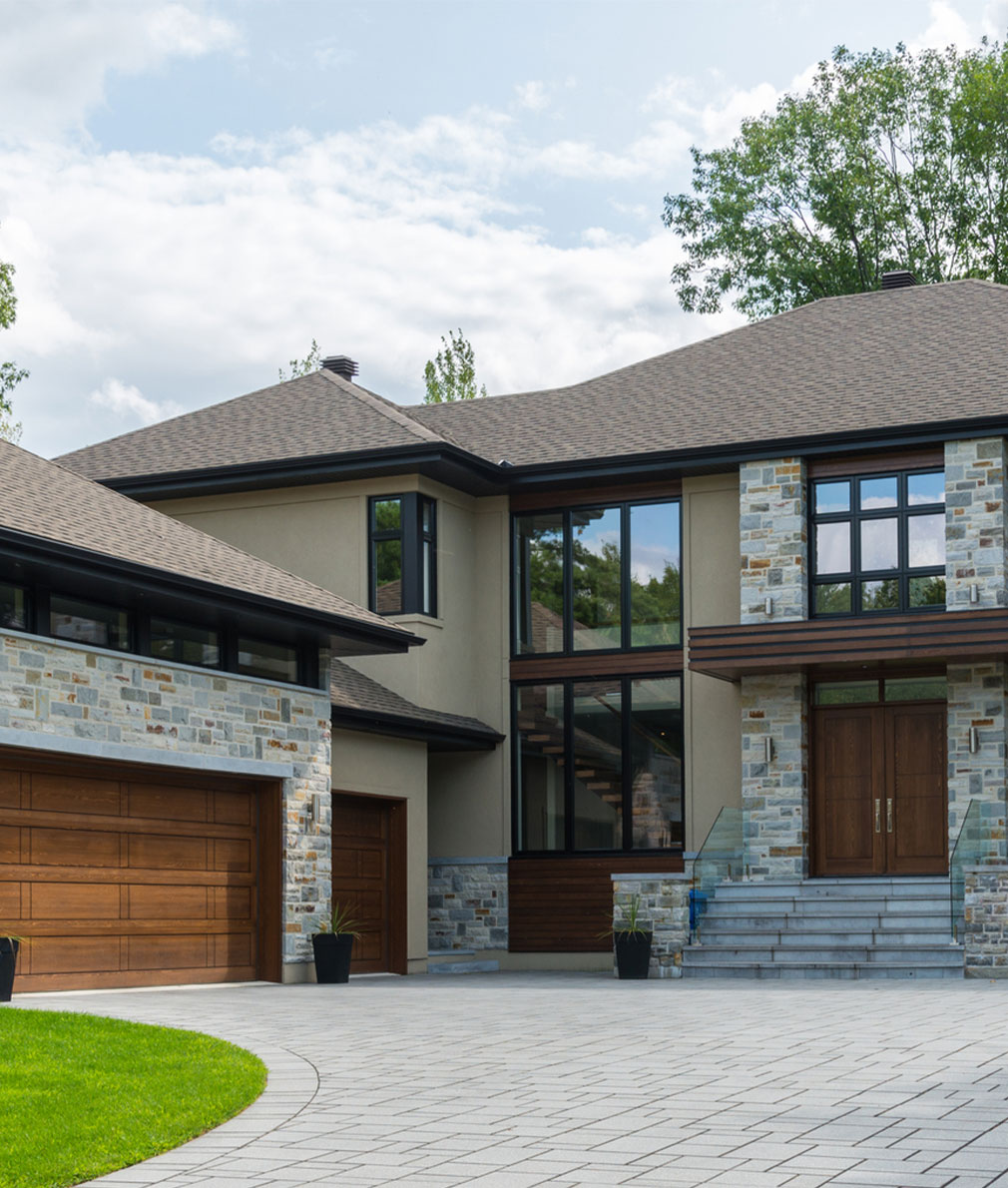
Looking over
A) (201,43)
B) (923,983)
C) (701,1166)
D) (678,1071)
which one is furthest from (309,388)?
(701,1166)

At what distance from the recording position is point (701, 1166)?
604 cm

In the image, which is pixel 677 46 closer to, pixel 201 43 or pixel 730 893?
pixel 201 43

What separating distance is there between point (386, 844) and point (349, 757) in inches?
64.2

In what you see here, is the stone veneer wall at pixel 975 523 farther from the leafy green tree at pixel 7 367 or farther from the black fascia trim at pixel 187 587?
the leafy green tree at pixel 7 367

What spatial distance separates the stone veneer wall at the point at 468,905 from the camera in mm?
21953

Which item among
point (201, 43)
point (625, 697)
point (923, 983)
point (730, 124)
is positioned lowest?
point (923, 983)

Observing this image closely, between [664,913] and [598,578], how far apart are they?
5.59 m

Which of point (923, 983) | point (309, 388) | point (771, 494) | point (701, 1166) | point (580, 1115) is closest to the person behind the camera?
point (701, 1166)

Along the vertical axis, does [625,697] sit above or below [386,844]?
above

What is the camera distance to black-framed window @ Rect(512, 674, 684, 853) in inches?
845

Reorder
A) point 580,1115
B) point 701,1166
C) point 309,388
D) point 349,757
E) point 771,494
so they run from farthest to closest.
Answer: point 309,388, point 771,494, point 349,757, point 580,1115, point 701,1166

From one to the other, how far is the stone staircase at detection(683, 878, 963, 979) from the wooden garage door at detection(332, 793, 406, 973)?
151 inches

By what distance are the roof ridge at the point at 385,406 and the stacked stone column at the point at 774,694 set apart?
13.4 ft

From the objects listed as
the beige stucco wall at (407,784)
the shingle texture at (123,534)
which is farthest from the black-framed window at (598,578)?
the shingle texture at (123,534)
